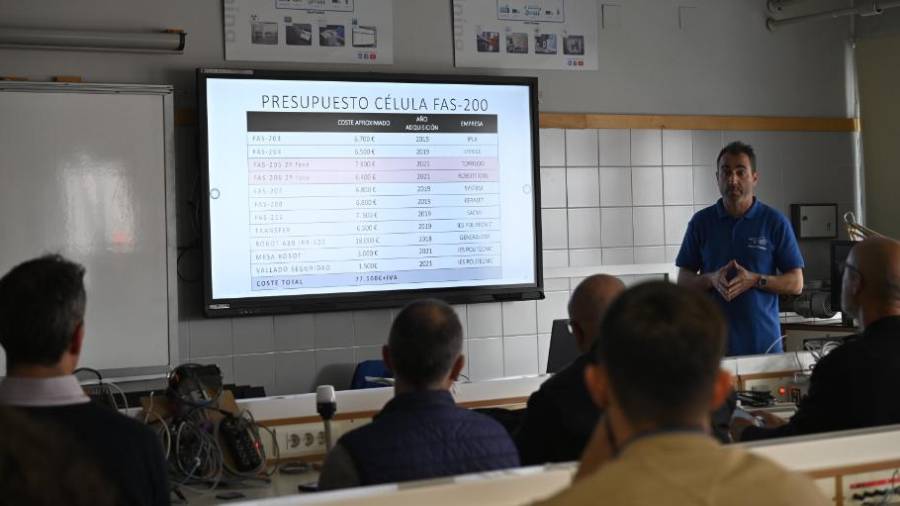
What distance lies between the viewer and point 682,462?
1.31m

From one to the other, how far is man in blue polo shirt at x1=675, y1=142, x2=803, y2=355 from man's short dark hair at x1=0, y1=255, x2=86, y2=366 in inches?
129

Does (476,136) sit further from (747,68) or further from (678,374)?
(678,374)

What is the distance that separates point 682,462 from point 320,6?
4962 millimetres

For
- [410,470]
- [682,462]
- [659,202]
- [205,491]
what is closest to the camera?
[682,462]

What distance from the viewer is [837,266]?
5.75m

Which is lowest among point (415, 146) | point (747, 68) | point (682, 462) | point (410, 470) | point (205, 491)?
point (205, 491)

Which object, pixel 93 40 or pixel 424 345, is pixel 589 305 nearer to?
pixel 424 345

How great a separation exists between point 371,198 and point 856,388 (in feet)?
11.5

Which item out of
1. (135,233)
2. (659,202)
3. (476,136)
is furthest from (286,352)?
(659,202)

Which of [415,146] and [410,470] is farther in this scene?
[415,146]

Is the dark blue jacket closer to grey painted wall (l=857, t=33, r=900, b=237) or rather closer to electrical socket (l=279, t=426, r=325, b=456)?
electrical socket (l=279, t=426, r=325, b=456)

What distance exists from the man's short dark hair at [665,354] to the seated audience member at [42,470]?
64cm

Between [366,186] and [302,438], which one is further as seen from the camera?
[366,186]

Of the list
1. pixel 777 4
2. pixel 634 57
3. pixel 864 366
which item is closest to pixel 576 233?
pixel 634 57
